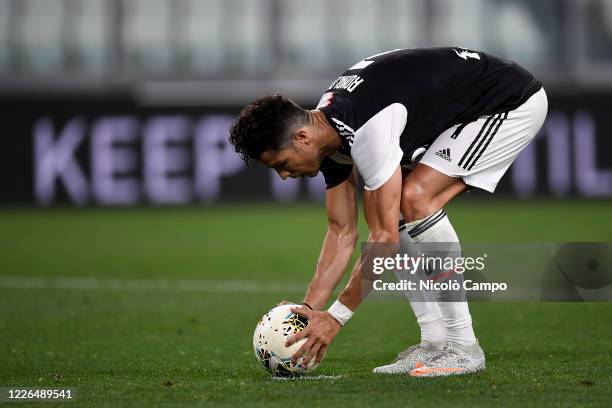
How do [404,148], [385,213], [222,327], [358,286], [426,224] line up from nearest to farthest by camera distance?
[385,213], [358,286], [404,148], [426,224], [222,327]

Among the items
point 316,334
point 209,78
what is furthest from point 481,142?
point 209,78

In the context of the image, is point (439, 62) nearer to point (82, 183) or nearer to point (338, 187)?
point (338, 187)

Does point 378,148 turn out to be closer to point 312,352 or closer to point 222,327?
point 312,352

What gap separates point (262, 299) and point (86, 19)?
1614cm

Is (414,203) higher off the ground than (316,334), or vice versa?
(414,203)

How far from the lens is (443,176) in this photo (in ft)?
18.7

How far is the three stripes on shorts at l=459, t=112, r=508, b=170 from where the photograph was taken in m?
5.75

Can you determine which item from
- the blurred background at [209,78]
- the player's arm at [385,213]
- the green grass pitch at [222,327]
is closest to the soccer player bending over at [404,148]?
the player's arm at [385,213]

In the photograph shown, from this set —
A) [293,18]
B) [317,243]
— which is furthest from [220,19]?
[317,243]

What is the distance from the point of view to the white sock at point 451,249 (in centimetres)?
565

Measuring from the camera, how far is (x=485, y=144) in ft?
19.0

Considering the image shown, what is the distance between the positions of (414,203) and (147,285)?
5087 mm

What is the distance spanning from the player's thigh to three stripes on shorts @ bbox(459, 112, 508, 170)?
0.11 m

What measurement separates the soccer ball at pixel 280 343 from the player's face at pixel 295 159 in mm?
680
